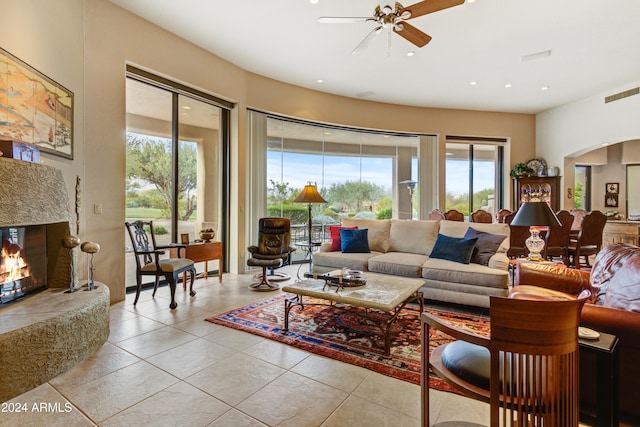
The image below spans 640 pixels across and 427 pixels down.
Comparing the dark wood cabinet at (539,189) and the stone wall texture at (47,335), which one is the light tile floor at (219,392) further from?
the dark wood cabinet at (539,189)

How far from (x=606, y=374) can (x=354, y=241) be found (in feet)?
10.9

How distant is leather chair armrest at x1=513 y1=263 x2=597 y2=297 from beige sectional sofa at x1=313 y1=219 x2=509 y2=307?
461 mm

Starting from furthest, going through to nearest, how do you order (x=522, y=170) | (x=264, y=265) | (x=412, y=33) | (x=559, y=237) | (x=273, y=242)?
(x=522, y=170), (x=559, y=237), (x=273, y=242), (x=264, y=265), (x=412, y=33)

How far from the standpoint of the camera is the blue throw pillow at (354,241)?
15.2ft

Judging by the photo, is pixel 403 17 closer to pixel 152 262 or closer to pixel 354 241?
pixel 354 241

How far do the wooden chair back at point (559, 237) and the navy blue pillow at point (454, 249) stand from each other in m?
2.14

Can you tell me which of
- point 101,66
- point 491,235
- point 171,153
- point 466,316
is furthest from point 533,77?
point 101,66

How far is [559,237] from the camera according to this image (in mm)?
5133

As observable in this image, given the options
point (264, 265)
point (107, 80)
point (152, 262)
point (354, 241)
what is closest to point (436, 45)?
point (354, 241)

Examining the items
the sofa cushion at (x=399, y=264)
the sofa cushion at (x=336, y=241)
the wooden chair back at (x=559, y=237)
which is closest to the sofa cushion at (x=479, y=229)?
the sofa cushion at (x=399, y=264)

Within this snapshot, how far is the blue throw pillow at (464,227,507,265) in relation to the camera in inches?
149

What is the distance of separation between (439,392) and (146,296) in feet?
12.3

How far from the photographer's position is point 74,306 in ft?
7.88

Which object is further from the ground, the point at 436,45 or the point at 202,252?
the point at 436,45
